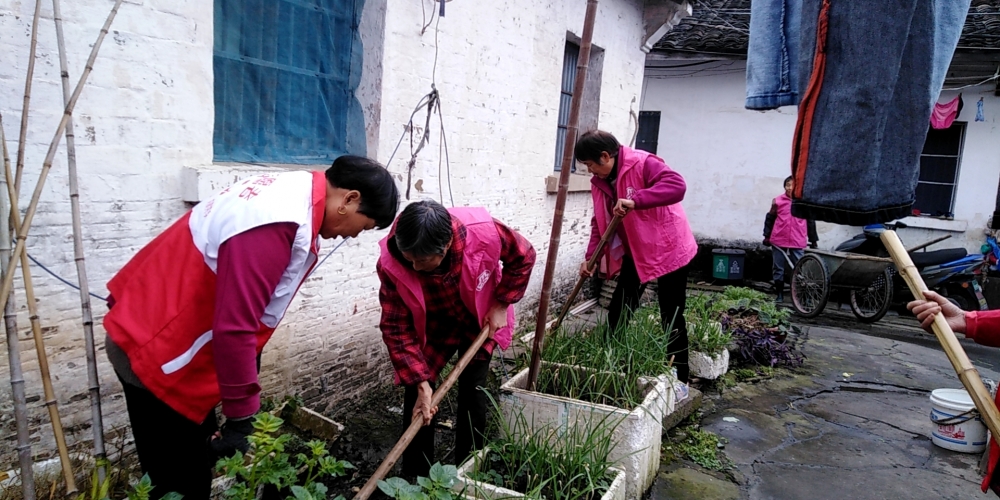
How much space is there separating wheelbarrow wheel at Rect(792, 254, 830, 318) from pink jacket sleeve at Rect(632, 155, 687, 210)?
528 centimetres

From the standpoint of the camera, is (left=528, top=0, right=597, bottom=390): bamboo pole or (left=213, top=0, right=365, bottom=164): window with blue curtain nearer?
(left=528, top=0, right=597, bottom=390): bamboo pole

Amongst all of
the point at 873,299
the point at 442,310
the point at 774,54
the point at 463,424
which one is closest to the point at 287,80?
the point at 442,310

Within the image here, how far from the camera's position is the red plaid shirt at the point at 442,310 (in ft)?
9.13

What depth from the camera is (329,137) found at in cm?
416

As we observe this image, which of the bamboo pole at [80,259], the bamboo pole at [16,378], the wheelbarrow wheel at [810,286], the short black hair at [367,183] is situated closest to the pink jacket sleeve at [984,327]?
the short black hair at [367,183]

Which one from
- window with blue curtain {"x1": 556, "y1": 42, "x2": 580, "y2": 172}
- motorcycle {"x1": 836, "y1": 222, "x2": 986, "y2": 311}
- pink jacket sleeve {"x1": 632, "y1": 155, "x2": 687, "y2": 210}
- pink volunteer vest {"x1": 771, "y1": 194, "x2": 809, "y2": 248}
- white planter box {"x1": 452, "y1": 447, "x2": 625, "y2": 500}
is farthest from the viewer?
pink volunteer vest {"x1": 771, "y1": 194, "x2": 809, "y2": 248}

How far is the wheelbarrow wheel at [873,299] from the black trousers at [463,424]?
23.0 ft

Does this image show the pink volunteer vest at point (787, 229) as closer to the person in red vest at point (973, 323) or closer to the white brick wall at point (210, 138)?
the white brick wall at point (210, 138)

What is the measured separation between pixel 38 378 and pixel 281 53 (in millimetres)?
1999

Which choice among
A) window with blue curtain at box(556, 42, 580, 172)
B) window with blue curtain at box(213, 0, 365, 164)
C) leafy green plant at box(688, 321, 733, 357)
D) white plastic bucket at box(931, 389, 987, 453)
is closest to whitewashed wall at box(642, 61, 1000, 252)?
window with blue curtain at box(556, 42, 580, 172)

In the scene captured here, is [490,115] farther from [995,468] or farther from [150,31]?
[995,468]

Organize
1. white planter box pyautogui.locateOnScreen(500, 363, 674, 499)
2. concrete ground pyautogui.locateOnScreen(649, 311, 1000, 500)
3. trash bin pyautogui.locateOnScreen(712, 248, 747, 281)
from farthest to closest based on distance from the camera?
trash bin pyautogui.locateOnScreen(712, 248, 747, 281), concrete ground pyautogui.locateOnScreen(649, 311, 1000, 500), white planter box pyautogui.locateOnScreen(500, 363, 674, 499)

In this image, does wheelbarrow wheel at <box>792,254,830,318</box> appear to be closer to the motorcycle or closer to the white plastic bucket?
the motorcycle

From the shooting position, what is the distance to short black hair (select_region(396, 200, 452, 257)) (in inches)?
94.7
